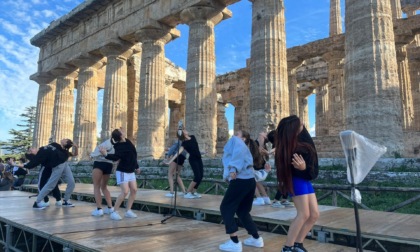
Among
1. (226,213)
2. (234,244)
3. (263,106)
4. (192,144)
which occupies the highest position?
(263,106)

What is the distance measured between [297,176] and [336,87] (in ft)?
69.2

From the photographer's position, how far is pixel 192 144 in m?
8.66

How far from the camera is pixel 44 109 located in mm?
29031

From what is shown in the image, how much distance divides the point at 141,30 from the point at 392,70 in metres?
14.0

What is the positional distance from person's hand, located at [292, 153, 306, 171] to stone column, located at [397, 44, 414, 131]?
819 inches

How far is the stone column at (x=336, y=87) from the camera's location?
905 inches

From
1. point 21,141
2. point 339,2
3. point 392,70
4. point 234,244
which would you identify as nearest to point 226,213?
point 234,244

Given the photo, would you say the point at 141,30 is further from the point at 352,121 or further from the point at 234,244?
the point at 234,244

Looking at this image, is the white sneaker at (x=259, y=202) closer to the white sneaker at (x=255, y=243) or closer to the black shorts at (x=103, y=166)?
the white sneaker at (x=255, y=243)

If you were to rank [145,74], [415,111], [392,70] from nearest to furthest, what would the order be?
1. [392,70]
2. [145,74]
3. [415,111]

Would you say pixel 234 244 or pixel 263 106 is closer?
pixel 234 244

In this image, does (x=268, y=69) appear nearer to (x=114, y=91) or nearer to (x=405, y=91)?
(x=114, y=91)

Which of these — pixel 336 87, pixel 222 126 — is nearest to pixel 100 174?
pixel 336 87

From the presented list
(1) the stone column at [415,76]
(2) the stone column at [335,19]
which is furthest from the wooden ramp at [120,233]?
(2) the stone column at [335,19]
